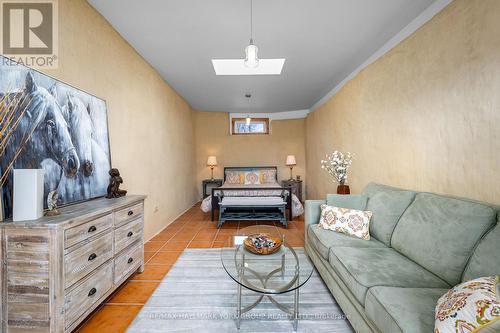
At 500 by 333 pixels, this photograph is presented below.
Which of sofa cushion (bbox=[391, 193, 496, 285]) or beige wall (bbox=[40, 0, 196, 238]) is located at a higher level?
beige wall (bbox=[40, 0, 196, 238])

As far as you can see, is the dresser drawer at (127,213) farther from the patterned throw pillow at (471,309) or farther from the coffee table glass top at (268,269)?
the patterned throw pillow at (471,309)

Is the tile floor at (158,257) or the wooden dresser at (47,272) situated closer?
the wooden dresser at (47,272)

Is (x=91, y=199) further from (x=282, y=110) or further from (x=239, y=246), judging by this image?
(x=282, y=110)

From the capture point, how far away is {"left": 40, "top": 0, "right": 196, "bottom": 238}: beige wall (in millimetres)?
1979

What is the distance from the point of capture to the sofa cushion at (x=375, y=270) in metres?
1.32

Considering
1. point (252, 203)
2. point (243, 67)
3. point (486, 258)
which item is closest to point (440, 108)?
point (486, 258)

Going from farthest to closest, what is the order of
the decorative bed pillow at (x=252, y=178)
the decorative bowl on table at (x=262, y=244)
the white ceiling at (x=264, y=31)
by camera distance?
the decorative bed pillow at (x=252, y=178) < the white ceiling at (x=264, y=31) < the decorative bowl on table at (x=262, y=244)

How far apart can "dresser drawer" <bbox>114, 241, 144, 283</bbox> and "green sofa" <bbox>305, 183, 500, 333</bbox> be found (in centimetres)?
192

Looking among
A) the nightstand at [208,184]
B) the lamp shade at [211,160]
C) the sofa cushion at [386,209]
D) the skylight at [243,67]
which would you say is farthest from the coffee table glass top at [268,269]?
the lamp shade at [211,160]

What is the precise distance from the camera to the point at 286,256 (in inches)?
71.8

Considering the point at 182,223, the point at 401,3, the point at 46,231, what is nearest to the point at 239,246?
the point at 46,231

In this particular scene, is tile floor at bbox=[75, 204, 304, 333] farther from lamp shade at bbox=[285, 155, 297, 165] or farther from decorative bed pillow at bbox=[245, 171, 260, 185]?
lamp shade at bbox=[285, 155, 297, 165]

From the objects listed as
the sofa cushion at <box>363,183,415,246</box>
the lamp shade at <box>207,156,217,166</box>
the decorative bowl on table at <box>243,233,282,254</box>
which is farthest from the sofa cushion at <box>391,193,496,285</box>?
the lamp shade at <box>207,156,217,166</box>

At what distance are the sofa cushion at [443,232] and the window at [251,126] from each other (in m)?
5.14
